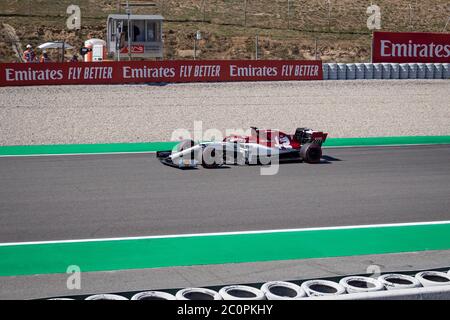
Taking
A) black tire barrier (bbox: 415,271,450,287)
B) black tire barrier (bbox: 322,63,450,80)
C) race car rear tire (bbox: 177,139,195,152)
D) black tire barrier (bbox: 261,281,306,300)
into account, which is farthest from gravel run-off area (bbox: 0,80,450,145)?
black tire barrier (bbox: 415,271,450,287)

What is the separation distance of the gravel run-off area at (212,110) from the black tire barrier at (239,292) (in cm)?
1309

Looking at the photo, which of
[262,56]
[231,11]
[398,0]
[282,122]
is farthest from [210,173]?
[398,0]

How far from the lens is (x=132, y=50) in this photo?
34781 mm

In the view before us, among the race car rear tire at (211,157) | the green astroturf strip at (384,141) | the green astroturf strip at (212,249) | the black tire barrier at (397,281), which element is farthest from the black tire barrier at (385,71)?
the black tire barrier at (397,281)

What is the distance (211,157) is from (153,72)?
551 inches

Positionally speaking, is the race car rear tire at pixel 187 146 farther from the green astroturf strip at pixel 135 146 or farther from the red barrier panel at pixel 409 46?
the red barrier panel at pixel 409 46

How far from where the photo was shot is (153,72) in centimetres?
2788

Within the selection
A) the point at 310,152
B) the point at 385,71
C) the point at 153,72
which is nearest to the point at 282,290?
the point at 310,152

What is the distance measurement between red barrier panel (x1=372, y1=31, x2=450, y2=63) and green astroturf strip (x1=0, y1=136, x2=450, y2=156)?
11686 mm

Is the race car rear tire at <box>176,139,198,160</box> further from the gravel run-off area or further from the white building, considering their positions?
the white building

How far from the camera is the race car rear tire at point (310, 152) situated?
15375 millimetres

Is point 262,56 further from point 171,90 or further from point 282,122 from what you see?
point 282,122

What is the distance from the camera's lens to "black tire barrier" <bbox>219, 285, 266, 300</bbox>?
6723mm

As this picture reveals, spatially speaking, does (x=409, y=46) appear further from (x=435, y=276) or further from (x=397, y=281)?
(x=397, y=281)
